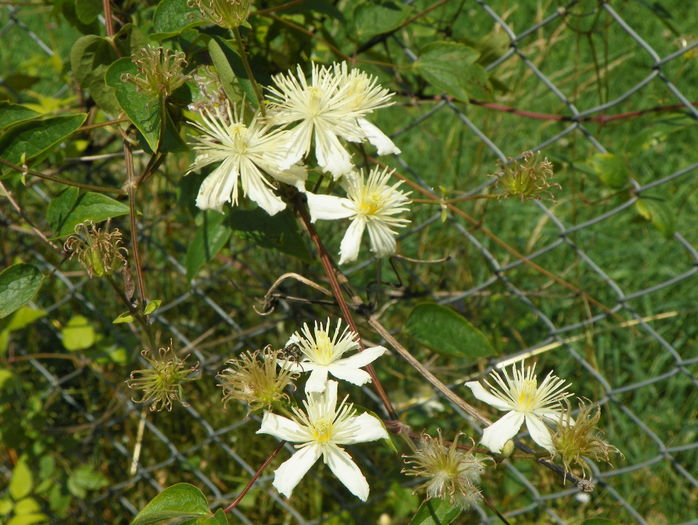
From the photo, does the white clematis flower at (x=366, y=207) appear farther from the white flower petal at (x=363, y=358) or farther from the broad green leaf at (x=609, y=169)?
the broad green leaf at (x=609, y=169)

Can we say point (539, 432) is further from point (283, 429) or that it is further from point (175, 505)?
point (175, 505)

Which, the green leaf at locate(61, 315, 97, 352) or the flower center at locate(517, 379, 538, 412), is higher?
the green leaf at locate(61, 315, 97, 352)

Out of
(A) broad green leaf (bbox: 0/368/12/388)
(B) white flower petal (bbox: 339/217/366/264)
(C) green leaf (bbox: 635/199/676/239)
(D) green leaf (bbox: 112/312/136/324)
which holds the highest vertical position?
(C) green leaf (bbox: 635/199/676/239)

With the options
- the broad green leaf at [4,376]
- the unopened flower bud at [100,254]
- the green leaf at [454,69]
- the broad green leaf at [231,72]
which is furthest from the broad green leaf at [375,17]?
the broad green leaf at [4,376]

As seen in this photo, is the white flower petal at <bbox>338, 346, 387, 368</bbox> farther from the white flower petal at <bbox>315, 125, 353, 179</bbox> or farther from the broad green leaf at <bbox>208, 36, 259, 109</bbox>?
the broad green leaf at <bbox>208, 36, 259, 109</bbox>

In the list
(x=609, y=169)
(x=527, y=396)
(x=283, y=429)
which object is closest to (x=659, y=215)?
(x=609, y=169)

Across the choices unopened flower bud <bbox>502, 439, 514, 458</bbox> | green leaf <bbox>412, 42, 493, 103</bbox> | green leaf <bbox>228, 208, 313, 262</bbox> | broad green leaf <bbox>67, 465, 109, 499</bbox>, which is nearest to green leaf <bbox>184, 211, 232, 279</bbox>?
green leaf <bbox>228, 208, 313, 262</bbox>

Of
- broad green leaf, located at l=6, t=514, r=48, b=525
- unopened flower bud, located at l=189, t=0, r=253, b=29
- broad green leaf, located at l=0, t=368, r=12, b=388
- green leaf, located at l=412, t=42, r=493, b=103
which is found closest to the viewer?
unopened flower bud, located at l=189, t=0, r=253, b=29
